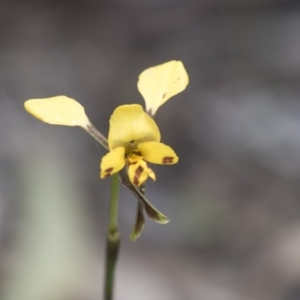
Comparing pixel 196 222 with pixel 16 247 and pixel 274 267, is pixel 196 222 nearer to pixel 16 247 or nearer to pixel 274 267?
pixel 274 267

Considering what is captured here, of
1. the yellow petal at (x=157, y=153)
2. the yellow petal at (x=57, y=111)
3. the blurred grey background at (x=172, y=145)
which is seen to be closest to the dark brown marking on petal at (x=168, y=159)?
the yellow petal at (x=157, y=153)

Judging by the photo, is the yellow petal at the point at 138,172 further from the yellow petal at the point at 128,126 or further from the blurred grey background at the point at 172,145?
the blurred grey background at the point at 172,145

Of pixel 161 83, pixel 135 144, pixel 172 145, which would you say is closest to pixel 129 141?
pixel 135 144

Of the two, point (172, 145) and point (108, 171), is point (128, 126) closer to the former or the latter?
point (108, 171)

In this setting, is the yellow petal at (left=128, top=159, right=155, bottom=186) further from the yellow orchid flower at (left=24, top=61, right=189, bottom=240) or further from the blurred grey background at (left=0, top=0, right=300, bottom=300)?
the blurred grey background at (left=0, top=0, right=300, bottom=300)

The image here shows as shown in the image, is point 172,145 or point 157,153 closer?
point 157,153

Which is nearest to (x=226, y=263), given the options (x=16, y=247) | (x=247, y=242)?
(x=247, y=242)

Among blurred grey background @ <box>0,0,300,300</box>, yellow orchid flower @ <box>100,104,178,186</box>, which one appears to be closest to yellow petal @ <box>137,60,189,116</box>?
yellow orchid flower @ <box>100,104,178,186</box>
